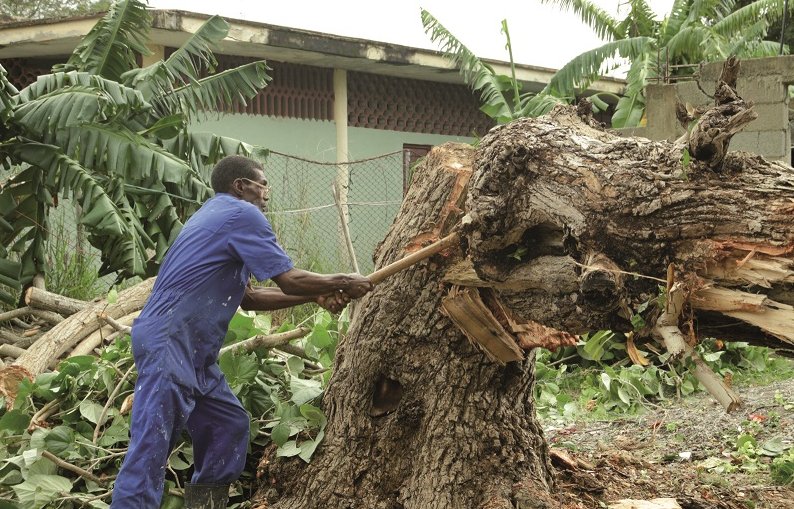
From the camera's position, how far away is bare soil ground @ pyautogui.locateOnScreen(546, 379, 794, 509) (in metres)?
5.05

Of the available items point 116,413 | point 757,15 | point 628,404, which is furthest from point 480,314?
point 757,15

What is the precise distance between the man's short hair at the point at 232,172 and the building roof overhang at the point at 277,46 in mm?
5920

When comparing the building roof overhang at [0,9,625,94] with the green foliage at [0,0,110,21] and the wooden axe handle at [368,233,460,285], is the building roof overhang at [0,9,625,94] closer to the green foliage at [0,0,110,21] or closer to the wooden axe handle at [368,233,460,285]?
the wooden axe handle at [368,233,460,285]

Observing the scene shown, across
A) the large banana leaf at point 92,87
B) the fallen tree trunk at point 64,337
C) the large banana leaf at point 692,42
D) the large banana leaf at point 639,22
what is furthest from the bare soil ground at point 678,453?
the large banana leaf at point 639,22

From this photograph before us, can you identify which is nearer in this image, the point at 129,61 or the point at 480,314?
the point at 480,314

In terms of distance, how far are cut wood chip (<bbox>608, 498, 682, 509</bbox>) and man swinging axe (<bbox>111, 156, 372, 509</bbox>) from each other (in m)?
1.85

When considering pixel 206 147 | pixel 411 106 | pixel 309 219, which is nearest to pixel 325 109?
pixel 411 106

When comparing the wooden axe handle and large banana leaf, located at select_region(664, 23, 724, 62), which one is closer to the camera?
the wooden axe handle

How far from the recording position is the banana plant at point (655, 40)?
1351 cm

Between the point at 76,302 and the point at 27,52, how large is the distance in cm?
429

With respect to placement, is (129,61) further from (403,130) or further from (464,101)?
(464,101)

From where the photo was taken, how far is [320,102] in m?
12.9

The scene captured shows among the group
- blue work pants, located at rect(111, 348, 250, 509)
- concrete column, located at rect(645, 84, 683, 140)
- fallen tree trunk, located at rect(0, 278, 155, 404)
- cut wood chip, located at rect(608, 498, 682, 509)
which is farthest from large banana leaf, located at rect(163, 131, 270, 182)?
cut wood chip, located at rect(608, 498, 682, 509)

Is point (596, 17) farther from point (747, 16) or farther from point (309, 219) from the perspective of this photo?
point (309, 219)
